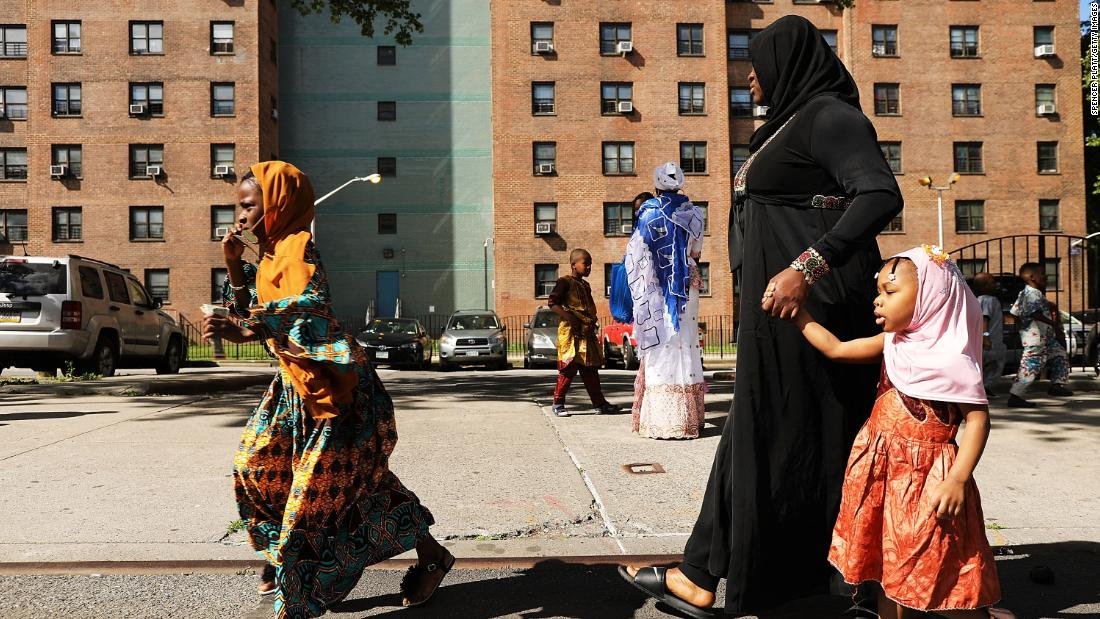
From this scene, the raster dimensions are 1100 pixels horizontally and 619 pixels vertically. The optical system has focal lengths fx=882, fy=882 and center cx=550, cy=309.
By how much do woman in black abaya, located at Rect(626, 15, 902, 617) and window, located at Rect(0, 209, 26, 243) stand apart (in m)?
42.0

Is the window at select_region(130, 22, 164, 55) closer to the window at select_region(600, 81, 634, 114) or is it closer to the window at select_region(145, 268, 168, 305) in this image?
the window at select_region(145, 268, 168, 305)

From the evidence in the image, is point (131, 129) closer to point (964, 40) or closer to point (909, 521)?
point (964, 40)

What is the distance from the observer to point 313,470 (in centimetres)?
288

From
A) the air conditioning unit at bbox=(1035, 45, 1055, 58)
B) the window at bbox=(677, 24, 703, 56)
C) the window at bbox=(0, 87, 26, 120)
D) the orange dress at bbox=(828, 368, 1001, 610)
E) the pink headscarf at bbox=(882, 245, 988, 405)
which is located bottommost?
the orange dress at bbox=(828, 368, 1001, 610)

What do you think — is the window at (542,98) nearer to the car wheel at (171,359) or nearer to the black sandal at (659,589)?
the car wheel at (171,359)

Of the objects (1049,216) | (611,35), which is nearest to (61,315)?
(611,35)

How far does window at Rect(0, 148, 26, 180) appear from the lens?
124ft

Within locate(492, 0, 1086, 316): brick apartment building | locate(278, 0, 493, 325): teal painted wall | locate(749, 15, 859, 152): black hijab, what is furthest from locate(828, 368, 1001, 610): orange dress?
locate(278, 0, 493, 325): teal painted wall

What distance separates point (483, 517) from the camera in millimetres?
4637

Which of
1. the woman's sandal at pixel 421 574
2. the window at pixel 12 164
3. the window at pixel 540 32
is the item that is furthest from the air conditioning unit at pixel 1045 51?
the window at pixel 12 164

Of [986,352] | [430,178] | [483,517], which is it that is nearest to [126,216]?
[430,178]

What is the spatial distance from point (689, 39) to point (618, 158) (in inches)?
243

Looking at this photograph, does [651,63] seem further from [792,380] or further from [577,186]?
[792,380]

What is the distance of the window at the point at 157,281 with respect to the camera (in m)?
38.3
